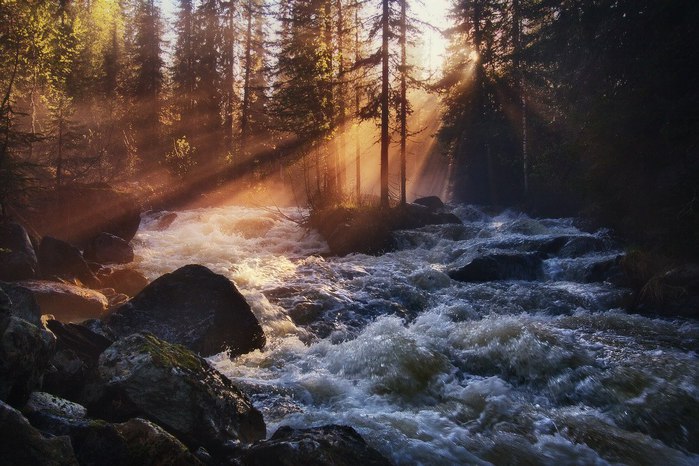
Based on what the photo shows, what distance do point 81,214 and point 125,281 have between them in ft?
24.9

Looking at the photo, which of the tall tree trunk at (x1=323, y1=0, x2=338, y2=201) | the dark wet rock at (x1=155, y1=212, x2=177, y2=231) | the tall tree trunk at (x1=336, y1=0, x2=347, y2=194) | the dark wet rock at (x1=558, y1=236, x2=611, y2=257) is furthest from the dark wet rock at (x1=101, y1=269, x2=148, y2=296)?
the tall tree trunk at (x1=336, y1=0, x2=347, y2=194)

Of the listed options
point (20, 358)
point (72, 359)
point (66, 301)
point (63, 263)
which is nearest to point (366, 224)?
point (63, 263)

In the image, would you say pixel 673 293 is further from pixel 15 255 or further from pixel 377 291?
pixel 15 255

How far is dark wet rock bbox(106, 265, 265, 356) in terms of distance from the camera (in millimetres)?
8109

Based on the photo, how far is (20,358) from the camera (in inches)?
167

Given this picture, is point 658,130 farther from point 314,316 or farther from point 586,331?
point 314,316

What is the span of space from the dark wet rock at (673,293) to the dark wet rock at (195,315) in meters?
8.67

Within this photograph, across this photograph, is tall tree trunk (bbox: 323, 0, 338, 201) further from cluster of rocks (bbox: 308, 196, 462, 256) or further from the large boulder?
the large boulder

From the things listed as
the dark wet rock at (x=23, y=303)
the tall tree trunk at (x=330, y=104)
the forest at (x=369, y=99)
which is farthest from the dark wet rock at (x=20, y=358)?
the tall tree trunk at (x=330, y=104)

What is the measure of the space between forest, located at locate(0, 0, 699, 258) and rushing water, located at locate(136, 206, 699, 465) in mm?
3547

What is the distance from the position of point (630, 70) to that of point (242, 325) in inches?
473

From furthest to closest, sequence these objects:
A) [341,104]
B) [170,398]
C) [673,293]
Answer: [341,104] < [673,293] < [170,398]

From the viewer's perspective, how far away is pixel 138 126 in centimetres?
4022

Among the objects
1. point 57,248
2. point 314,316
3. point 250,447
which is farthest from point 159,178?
point 250,447
